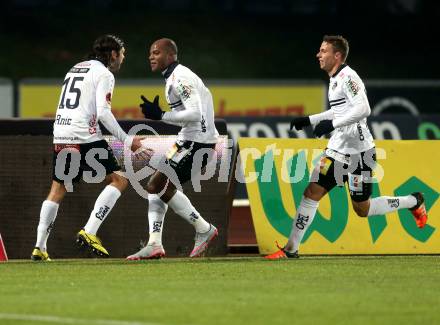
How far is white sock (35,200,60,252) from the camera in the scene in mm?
12352

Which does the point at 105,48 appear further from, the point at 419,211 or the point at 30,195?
the point at 419,211

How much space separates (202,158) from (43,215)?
153cm

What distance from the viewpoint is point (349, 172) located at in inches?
502

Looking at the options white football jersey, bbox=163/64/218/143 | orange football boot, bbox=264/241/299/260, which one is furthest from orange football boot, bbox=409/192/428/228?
white football jersey, bbox=163/64/218/143

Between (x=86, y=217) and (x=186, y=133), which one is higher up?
(x=186, y=133)

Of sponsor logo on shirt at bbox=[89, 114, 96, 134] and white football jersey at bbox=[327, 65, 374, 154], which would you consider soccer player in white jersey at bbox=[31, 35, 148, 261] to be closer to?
sponsor logo on shirt at bbox=[89, 114, 96, 134]

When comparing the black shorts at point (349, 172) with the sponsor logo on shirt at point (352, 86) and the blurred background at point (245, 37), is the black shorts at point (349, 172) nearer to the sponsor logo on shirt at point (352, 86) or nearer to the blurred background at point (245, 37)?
the sponsor logo on shirt at point (352, 86)

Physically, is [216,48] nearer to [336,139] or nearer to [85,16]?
[85,16]

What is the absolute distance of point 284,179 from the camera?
1404cm

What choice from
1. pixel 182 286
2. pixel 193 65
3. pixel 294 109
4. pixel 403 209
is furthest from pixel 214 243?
pixel 193 65

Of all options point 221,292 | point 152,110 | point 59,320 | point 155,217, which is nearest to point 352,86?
point 152,110

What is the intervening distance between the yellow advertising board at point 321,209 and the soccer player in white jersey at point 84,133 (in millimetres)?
1883

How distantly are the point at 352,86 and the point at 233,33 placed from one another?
20589mm

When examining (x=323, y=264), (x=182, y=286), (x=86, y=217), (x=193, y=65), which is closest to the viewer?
(x=182, y=286)
